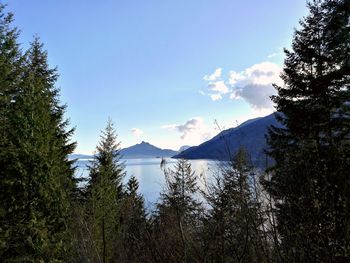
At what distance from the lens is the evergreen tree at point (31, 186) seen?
12500 mm

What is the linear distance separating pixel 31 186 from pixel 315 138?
10.5m

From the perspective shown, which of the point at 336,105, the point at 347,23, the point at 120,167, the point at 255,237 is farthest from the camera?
the point at 120,167

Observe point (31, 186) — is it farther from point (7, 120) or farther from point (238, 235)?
point (238, 235)

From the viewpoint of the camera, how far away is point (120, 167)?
2488 centimetres

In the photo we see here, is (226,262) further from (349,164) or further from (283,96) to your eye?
(283,96)

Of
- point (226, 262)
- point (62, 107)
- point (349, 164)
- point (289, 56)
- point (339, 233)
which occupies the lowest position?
point (226, 262)

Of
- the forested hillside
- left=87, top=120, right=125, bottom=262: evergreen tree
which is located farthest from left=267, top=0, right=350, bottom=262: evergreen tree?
left=87, top=120, right=125, bottom=262: evergreen tree

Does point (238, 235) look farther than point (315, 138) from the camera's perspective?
No

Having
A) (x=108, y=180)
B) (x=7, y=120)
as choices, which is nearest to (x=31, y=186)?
(x=7, y=120)

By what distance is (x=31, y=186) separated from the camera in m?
13.0

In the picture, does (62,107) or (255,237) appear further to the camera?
(62,107)

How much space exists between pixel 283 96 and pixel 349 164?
35.5 feet

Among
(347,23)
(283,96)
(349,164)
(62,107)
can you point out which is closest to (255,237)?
(349,164)

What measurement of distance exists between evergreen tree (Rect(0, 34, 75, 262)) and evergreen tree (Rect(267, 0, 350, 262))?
27.8 ft
